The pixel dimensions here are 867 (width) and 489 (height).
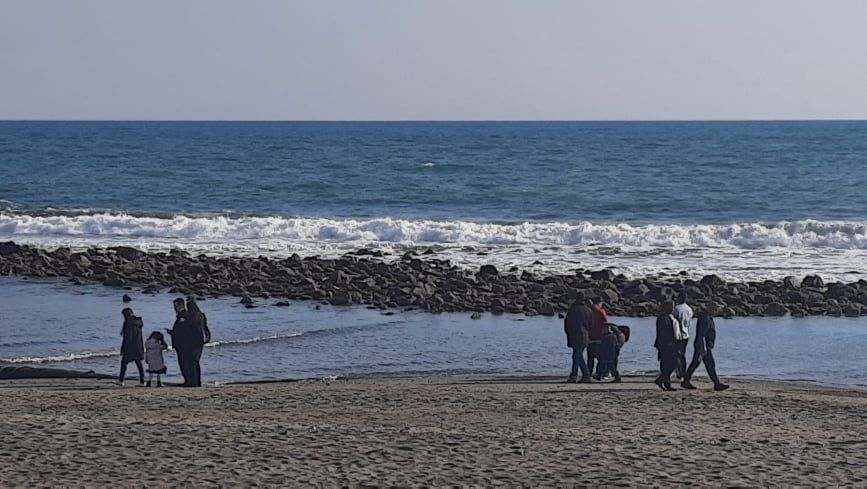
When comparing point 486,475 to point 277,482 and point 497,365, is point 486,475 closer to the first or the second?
point 277,482

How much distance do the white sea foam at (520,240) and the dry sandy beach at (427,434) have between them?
49.9 feet

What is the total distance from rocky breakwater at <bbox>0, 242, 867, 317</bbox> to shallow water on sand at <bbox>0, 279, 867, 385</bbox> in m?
0.80

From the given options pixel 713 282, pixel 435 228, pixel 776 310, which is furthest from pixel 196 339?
pixel 435 228

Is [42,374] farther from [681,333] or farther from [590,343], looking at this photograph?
[681,333]

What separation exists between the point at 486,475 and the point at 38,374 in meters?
9.71

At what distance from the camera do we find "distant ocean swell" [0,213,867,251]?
39.0m

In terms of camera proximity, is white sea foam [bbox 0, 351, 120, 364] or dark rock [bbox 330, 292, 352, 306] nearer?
white sea foam [bbox 0, 351, 120, 364]

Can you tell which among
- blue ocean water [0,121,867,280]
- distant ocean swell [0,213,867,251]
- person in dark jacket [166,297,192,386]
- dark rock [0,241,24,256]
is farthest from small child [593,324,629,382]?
dark rock [0,241,24,256]

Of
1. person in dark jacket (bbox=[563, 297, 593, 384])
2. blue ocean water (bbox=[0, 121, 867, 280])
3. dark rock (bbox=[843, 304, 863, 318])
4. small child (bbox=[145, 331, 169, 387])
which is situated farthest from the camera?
blue ocean water (bbox=[0, 121, 867, 280])

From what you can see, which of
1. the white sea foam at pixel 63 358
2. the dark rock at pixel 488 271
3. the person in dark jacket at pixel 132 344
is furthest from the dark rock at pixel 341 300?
the person in dark jacket at pixel 132 344

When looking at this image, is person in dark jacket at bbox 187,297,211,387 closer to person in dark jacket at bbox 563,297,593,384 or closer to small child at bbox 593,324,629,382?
person in dark jacket at bbox 563,297,593,384

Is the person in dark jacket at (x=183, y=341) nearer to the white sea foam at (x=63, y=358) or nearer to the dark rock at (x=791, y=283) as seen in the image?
the white sea foam at (x=63, y=358)

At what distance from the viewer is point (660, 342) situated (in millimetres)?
18141

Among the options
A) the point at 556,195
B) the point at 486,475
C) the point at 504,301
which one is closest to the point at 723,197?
the point at 556,195
